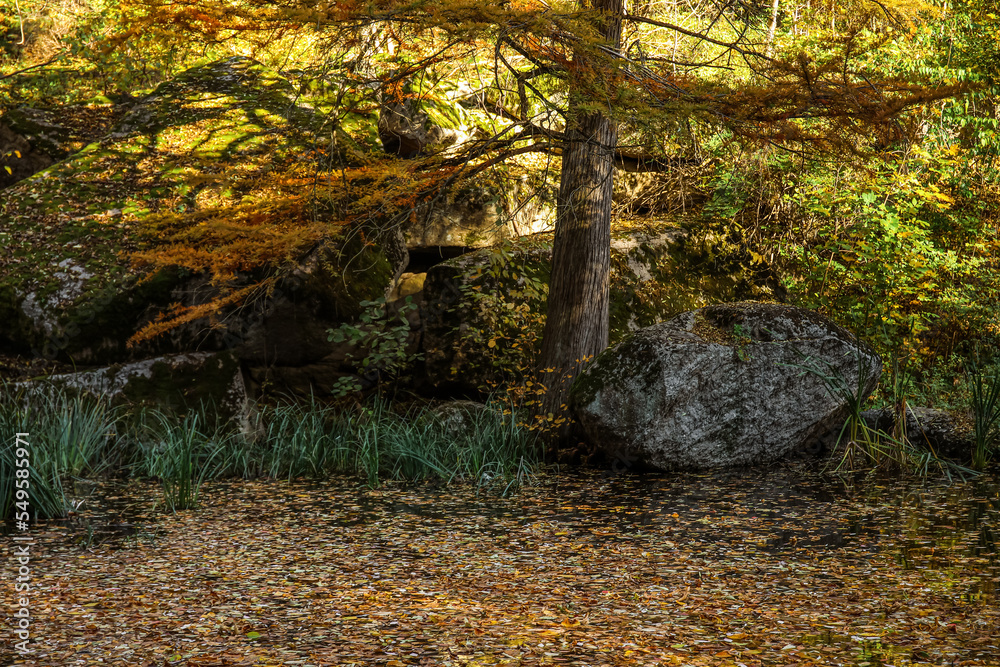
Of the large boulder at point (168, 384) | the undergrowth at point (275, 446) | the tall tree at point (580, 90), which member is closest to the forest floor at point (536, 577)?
the undergrowth at point (275, 446)

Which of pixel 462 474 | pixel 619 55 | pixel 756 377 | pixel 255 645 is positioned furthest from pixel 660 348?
pixel 255 645

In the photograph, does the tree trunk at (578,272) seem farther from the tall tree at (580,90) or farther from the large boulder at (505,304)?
the large boulder at (505,304)

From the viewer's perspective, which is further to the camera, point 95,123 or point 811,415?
point 95,123

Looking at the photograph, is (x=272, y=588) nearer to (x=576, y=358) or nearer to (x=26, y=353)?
(x=576, y=358)

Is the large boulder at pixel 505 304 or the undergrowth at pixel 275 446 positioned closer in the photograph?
the undergrowth at pixel 275 446

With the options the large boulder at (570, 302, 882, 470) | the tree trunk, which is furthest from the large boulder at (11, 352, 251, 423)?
the large boulder at (570, 302, 882, 470)

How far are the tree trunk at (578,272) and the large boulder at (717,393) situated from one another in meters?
0.46

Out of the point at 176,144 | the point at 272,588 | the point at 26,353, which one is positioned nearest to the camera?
the point at 272,588

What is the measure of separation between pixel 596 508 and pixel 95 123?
8307 millimetres

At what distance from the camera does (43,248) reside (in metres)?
7.66

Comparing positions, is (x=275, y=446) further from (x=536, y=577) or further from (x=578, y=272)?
(x=536, y=577)

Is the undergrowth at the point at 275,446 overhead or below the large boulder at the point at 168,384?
below

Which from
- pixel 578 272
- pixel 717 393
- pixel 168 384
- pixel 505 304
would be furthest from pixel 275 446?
pixel 717 393

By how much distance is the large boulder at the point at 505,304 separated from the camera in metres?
7.50
